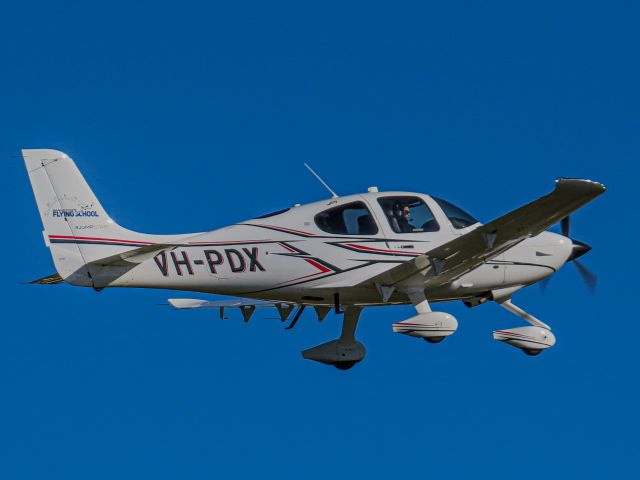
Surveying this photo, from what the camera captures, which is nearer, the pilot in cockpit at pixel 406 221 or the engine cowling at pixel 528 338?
the pilot in cockpit at pixel 406 221

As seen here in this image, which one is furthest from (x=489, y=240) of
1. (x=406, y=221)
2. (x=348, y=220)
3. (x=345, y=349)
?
(x=345, y=349)

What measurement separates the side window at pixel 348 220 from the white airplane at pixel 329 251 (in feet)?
0.05

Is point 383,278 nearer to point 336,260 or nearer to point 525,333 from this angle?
point 336,260

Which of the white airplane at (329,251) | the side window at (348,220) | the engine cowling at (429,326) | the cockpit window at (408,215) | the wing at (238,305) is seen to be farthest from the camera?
the wing at (238,305)

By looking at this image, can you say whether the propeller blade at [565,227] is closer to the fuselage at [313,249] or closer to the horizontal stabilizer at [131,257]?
the fuselage at [313,249]

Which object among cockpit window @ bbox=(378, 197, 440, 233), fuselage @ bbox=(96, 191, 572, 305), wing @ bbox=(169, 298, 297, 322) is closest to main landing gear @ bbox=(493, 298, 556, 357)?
fuselage @ bbox=(96, 191, 572, 305)

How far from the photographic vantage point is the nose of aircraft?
20.2m

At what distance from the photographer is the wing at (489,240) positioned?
16.9 metres

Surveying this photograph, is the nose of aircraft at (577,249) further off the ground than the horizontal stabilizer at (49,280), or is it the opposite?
the nose of aircraft at (577,249)

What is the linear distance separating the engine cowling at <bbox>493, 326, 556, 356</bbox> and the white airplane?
0.02 meters

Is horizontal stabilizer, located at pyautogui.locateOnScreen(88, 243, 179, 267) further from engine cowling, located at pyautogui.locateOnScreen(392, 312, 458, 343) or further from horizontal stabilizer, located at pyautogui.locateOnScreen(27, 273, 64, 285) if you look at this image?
engine cowling, located at pyautogui.locateOnScreen(392, 312, 458, 343)

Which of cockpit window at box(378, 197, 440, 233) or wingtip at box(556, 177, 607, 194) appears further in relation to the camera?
cockpit window at box(378, 197, 440, 233)

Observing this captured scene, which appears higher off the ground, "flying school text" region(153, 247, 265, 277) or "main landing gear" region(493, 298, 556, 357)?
"flying school text" region(153, 247, 265, 277)

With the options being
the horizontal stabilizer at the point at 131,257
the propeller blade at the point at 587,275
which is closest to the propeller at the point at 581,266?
the propeller blade at the point at 587,275
